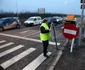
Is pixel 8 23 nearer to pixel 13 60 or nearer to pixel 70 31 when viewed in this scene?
pixel 70 31

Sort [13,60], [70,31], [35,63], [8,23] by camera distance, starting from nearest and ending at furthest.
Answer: [35,63] → [13,60] → [70,31] → [8,23]

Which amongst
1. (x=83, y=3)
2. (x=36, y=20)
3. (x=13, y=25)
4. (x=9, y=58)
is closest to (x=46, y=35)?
Result: (x=9, y=58)

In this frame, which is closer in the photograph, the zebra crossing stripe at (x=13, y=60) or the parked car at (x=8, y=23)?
the zebra crossing stripe at (x=13, y=60)

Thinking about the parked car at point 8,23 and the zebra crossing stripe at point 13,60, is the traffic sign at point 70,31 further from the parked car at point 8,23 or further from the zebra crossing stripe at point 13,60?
the parked car at point 8,23

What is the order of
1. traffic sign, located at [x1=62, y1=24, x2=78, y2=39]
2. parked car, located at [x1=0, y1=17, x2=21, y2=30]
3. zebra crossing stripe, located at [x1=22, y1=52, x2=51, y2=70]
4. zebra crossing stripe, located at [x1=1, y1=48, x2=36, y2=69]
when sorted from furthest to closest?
parked car, located at [x1=0, y1=17, x2=21, y2=30], traffic sign, located at [x1=62, y1=24, x2=78, y2=39], zebra crossing stripe, located at [x1=1, y1=48, x2=36, y2=69], zebra crossing stripe, located at [x1=22, y1=52, x2=51, y2=70]

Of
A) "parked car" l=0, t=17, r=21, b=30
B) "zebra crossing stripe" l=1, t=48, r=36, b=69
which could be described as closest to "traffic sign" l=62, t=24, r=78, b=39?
"zebra crossing stripe" l=1, t=48, r=36, b=69

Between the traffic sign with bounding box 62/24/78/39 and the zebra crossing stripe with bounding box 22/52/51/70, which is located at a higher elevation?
the traffic sign with bounding box 62/24/78/39

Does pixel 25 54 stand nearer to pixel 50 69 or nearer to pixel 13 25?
pixel 50 69

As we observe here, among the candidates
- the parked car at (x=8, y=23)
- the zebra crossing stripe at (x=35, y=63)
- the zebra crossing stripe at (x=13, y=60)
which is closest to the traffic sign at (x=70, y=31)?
the zebra crossing stripe at (x=35, y=63)

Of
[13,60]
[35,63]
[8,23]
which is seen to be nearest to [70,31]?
[35,63]

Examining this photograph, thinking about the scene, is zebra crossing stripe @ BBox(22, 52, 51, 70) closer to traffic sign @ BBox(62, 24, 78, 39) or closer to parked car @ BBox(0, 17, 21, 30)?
traffic sign @ BBox(62, 24, 78, 39)

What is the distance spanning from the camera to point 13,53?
10.7 metres

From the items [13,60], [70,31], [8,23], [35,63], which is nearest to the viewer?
[35,63]

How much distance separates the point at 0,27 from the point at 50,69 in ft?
65.6
